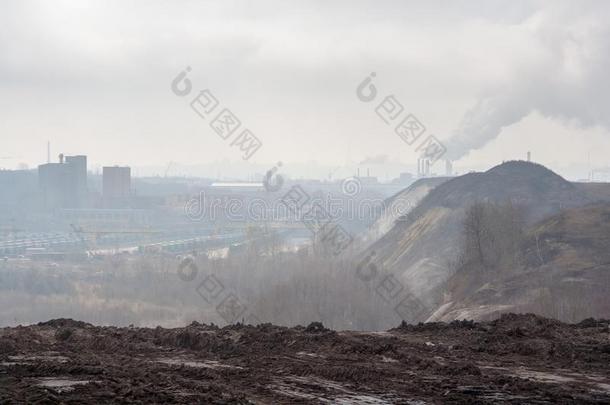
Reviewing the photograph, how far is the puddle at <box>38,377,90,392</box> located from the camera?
790cm

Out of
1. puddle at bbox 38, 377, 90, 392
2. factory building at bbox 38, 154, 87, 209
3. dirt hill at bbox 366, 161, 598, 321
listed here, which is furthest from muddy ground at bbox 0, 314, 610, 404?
factory building at bbox 38, 154, 87, 209

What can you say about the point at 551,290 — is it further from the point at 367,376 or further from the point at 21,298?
the point at 21,298

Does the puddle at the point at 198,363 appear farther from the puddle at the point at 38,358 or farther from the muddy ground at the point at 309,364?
the puddle at the point at 38,358

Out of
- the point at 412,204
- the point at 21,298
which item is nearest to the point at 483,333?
the point at 21,298

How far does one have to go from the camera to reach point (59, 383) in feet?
27.2

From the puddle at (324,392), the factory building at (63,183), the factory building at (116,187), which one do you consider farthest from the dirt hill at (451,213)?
the factory building at (63,183)

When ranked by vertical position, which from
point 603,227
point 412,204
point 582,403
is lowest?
point 582,403

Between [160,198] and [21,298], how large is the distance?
128 feet

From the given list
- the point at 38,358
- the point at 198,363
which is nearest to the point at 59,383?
the point at 38,358

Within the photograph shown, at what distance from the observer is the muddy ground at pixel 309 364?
26.5ft

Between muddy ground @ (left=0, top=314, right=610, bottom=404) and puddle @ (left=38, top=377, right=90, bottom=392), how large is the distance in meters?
0.01

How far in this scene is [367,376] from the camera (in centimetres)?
916

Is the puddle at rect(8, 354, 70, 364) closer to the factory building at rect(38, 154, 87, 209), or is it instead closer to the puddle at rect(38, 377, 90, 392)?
the puddle at rect(38, 377, 90, 392)

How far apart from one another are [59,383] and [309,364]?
3.06 metres
